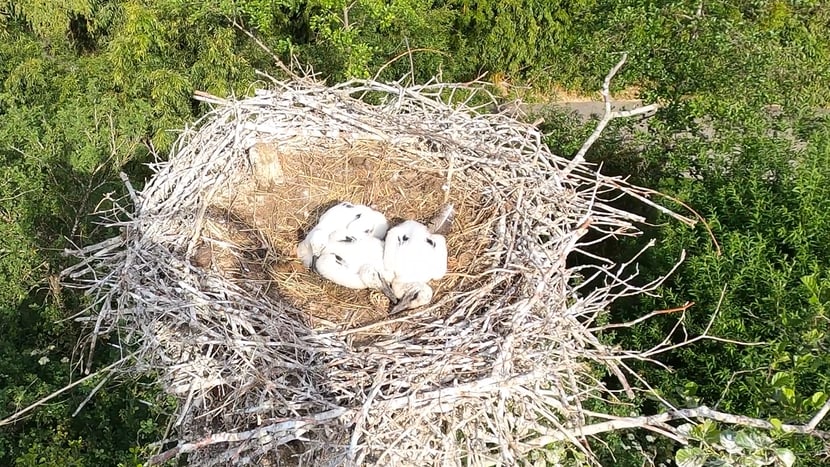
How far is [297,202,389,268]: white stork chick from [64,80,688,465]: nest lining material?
0.13 m

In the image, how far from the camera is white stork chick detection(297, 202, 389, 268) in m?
3.16

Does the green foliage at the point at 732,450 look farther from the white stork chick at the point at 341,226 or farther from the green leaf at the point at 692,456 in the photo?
the white stork chick at the point at 341,226

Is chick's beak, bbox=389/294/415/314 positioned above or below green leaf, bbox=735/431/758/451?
below

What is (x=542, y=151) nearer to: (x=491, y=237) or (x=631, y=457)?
(x=491, y=237)

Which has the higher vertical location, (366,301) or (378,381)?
(378,381)

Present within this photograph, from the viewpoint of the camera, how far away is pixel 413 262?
9.66 ft

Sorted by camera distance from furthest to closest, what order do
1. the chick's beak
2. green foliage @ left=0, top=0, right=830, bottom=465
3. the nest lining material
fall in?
green foliage @ left=0, top=0, right=830, bottom=465 < the chick's beak < the nest lining material

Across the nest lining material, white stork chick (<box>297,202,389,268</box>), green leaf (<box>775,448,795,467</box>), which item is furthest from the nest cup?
green leaf (<box>775,448,795,467</box>)

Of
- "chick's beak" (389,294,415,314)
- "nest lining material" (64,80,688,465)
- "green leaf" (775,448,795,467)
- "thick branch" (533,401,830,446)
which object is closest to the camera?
"green leaf" (775,448,795,467)

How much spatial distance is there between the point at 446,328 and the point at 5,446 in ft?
8.26

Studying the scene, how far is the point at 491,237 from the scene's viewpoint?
3.17 m

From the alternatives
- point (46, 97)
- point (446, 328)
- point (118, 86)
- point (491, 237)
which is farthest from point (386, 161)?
point (46, 97)

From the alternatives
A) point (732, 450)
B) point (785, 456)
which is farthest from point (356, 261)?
point (785, 456)

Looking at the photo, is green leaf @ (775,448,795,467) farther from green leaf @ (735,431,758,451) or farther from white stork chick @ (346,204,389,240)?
white stork chick @ (346,204,389,240)
